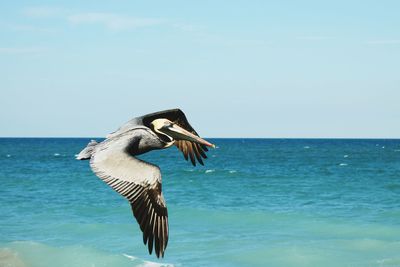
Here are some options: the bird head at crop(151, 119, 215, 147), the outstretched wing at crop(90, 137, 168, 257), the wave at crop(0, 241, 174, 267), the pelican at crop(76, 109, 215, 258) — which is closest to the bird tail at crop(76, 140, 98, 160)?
the pelican at crop(76, 109, 215, 258)

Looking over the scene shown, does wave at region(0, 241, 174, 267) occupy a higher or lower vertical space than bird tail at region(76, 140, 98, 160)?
lower

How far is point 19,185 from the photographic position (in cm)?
3556

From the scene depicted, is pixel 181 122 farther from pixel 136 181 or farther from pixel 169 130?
pixel 136 181

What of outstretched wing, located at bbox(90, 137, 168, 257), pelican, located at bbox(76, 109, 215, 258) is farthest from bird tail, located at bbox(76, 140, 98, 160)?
outstretched wing, located at bbox(90, 137, 168, 257)

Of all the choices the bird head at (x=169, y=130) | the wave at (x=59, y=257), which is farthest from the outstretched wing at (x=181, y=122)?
the wave at (x=59, y=257)

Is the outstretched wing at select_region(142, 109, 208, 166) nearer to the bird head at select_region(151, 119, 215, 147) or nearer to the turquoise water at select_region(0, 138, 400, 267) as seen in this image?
the bird head at select_region(151, 119, 215, 147)

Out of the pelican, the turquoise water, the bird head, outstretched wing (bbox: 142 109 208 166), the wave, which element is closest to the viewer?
the pelican

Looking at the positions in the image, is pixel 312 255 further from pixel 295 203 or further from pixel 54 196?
pixel 54 196

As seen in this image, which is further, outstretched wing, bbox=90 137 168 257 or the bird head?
the bird head

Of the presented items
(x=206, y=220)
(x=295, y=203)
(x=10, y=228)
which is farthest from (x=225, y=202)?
(x=10, y=228)

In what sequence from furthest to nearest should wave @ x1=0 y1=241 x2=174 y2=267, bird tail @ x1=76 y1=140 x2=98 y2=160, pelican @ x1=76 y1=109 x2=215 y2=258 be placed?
wave @ x1=0 y1=241 x2=174 y2=267 < bird tail @ x1=76 y1=140 x2=98 y2=160 < pelican @ x1=76 y1=109 x2=215 y2=258

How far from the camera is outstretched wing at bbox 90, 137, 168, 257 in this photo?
6.56 m

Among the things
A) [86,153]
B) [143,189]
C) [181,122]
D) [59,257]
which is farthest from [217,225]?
[143,189]

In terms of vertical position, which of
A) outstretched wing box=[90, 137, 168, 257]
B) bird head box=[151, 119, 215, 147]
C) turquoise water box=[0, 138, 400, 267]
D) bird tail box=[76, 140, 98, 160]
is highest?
bird head box=[151, 119, 215, 147]
